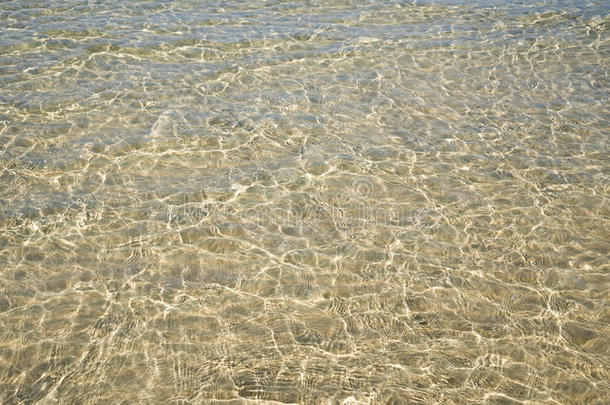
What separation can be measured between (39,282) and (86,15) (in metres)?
7.44

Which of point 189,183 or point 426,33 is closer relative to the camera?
point 189,183

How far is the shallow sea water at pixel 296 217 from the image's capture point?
4340 millimetres

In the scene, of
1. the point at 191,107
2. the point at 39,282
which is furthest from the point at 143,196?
the point at 191,107

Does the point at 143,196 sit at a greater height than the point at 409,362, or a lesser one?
greater

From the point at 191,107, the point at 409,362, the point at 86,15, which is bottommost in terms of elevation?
the point at 409,362

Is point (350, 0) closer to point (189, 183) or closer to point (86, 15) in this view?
point (86, 15)

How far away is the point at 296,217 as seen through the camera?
596 centimetres

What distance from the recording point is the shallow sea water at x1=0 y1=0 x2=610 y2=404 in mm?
4340

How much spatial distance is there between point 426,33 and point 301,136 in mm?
4954

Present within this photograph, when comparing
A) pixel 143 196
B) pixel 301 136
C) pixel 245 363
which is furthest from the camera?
pixel 301 136

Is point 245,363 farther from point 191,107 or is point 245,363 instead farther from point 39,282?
point 191,107

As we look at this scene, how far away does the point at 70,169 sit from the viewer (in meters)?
6.45

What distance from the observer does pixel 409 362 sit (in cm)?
441

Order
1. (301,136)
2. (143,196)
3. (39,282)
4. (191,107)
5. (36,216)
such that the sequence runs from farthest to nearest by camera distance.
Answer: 1. (191,107)
2. (301,136)
3. (143,196)
4. (36,216)
5. (39,282)
